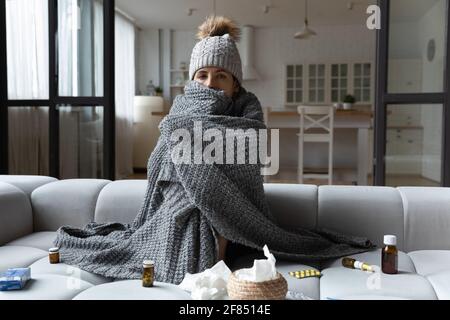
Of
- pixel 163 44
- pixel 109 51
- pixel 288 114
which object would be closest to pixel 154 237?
pixel 109 51

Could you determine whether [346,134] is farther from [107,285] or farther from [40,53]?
[107,285]

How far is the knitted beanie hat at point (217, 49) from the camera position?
1578 millimetres

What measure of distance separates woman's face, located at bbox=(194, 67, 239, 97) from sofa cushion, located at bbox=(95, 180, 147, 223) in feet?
1.83

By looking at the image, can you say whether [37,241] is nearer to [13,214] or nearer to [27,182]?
[13,214]

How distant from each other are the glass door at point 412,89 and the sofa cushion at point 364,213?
81 centimetres

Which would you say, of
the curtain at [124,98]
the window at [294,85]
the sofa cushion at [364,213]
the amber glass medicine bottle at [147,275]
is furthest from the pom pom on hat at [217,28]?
the window at [294,85]

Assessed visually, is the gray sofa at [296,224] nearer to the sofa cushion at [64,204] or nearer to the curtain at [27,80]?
the sofa cushion at [64,204]

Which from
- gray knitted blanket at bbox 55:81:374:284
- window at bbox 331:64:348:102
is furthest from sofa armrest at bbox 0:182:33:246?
window at bbox 331:64:348:102

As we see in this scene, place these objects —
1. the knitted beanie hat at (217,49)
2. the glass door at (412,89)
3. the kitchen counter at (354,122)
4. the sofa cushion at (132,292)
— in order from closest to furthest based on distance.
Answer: the sofa cushion at (132,292)
the knitted beanie hat at (217,49)
the glass door at (412,89)
the kitchen counter at (354,122)

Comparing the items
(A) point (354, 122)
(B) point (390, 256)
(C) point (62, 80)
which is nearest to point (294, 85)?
(A) point (354, 122)

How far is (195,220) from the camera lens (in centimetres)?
139

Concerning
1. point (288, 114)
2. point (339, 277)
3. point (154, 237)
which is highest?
point (288, 114)
